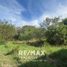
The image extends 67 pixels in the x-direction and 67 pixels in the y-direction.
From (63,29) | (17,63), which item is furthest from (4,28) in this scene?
(17,63)

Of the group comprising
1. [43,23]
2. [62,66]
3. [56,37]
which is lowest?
[62,66]

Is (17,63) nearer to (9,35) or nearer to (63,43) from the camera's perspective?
(63,43)

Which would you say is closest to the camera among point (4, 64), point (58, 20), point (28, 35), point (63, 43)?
point (4, 64)

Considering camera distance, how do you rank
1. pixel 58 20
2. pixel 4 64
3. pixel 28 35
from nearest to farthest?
pixel 4 64 → pixel 58 20 → pixel 28 35

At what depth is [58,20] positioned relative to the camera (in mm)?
33219

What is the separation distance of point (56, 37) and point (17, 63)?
1519cm

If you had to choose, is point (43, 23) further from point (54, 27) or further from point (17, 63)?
point (17, 63)

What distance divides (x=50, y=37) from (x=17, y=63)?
15.6m

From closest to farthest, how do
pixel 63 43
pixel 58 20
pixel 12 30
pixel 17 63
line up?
pixel 17 63 < pixel 63 43 < pixel 12 30 < pixel 58 20

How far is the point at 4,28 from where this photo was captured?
30.0 meters

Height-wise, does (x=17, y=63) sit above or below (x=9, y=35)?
below

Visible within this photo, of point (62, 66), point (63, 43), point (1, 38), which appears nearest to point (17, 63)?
point (62, 66)

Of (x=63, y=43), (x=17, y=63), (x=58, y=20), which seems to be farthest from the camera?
(x=58, y=20)

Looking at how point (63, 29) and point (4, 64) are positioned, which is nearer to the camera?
point (4, 64)
